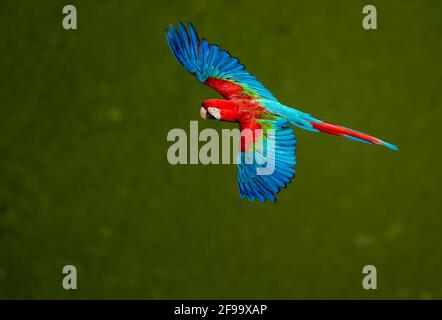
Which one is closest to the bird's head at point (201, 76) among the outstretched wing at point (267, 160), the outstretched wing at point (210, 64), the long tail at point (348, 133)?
the outstretched wing at point (210, 64)

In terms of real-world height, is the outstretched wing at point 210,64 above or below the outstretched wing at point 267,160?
above

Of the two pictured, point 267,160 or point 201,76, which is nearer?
point 267,160

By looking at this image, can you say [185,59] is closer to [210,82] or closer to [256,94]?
[210,82]

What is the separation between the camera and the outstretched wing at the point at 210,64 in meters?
2.53

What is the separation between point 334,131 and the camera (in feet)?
7.80

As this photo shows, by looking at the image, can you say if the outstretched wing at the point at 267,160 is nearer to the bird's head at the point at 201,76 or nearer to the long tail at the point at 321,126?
the long tail at the point at 321,126

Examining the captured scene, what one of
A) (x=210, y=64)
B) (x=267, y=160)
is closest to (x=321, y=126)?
(x=267, y=160)

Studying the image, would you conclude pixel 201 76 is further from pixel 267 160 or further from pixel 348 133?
pixel 348 133

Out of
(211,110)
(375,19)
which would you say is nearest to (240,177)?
(211,110)

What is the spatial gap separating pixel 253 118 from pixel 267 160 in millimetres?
158

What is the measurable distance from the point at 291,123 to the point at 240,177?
0.84 ft

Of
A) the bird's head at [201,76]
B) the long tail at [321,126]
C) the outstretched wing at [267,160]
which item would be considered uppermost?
the bird's head at [201,76]

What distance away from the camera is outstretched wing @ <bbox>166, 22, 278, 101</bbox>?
253 cm

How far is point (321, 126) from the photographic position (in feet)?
7.82
